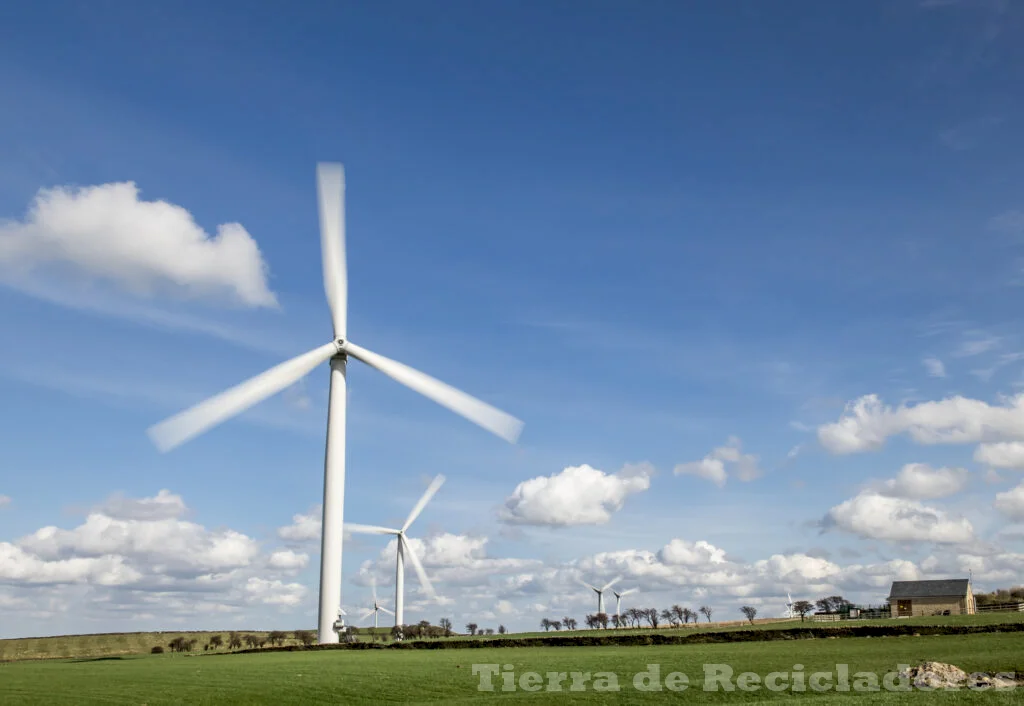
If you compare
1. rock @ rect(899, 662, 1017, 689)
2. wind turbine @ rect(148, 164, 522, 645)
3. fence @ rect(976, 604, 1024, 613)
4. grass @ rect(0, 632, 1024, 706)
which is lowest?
fence @ rect(976, 604, 1024, 613)

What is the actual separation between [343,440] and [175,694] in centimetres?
3626

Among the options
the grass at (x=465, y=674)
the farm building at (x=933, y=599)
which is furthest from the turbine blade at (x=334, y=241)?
the farm building at (x=933, y=599)

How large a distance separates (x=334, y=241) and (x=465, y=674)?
42700mm

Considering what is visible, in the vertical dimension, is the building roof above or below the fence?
above

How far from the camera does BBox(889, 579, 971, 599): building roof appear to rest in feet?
369

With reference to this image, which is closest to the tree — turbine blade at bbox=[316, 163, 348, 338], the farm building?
the farm building

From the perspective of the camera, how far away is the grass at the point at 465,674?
38.3 metres

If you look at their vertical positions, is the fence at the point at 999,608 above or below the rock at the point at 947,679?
below

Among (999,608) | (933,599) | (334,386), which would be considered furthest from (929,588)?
(334,386)

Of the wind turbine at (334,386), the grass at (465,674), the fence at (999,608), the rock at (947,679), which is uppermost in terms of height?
the wind turbine at (334,386)

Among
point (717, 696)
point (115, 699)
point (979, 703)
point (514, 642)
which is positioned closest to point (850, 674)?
point (717, 696)

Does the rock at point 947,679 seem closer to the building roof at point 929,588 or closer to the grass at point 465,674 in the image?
the grass at point 465,674

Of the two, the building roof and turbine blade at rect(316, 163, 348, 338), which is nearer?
turbine blade at rect(316, 163, 348, 338)

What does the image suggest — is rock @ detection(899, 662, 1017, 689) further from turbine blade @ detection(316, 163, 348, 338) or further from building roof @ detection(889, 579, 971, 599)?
building roof @ detection(889, 579, 971, 599)
